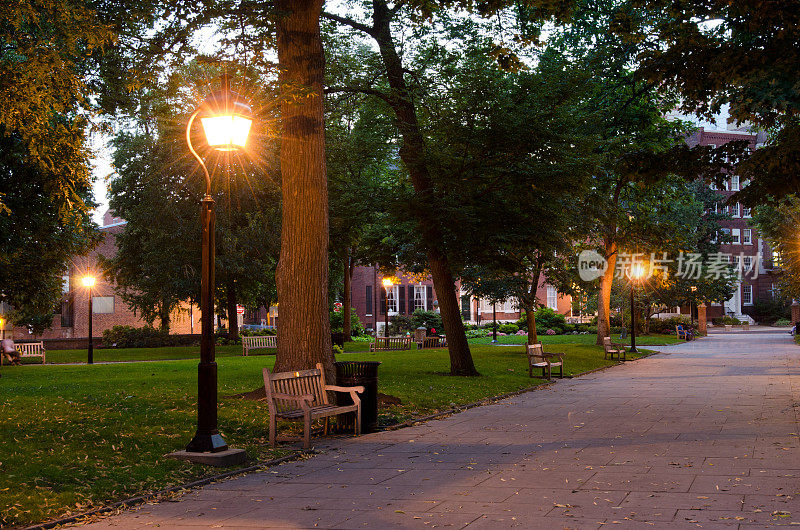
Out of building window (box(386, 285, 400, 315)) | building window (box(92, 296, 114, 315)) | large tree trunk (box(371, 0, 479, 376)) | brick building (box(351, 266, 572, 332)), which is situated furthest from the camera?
building window (box(386, 285, 400, 315))

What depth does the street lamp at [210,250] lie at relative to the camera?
8.93 metres

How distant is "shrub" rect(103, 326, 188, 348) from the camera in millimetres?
41781

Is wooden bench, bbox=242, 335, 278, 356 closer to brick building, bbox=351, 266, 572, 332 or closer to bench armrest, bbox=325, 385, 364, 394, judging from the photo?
bench armrest, bbox=325, 385, 364, 394

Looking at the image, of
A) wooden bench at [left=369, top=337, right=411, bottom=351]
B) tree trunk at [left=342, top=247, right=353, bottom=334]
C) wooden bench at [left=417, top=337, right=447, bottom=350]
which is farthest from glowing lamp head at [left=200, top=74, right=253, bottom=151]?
tree trunk at [left=342, top=247, right=353, bottom=334]

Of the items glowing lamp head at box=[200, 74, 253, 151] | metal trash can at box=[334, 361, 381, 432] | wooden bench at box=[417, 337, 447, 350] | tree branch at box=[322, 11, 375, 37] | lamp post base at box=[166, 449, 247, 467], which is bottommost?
wooden bench at box=[417, 337, 447, 350]

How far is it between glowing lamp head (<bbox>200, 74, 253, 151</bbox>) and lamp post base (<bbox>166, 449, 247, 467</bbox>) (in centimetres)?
366

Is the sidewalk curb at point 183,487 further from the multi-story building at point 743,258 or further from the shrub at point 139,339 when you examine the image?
the multi-story building at point 743,258

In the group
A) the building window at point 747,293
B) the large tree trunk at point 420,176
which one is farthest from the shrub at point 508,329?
the large tree trunk at point 420,176

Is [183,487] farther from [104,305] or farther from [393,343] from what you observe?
[104,305]

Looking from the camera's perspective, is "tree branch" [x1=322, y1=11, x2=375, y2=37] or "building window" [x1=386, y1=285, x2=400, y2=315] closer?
"tree branch" [x1=322, y1=11, x2=375, y2=37]

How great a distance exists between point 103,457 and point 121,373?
13693 millimetres

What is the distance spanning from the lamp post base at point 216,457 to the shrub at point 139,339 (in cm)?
3453

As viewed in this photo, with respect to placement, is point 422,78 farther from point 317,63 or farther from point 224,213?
point 224,213

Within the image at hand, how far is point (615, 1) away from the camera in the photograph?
25594mm
